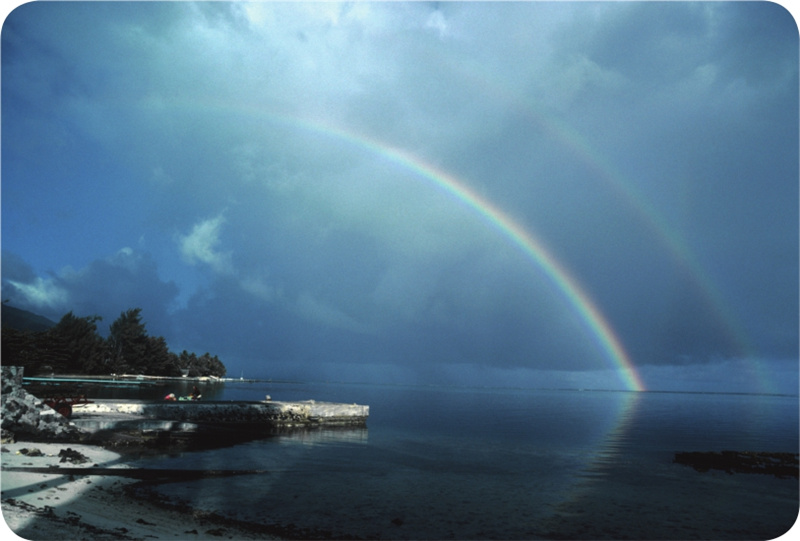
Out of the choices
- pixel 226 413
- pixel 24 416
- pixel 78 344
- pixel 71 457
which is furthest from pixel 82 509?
pixel 78 344

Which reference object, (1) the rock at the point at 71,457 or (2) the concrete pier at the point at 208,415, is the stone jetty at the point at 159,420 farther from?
(1) the rock at the point at 71,457

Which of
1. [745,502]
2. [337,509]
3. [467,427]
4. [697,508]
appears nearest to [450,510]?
[337,509]

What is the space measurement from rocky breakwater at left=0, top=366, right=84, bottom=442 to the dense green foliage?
44931 mm

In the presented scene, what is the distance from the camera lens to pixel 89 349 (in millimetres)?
118312

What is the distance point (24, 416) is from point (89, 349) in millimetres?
99772

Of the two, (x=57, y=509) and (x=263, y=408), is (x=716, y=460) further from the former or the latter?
(x=57, y=509)

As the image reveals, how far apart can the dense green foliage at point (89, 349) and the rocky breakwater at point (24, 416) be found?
147 ft

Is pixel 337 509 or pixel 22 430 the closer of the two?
pixel 337 509

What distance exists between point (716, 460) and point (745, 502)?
1792 centimetres

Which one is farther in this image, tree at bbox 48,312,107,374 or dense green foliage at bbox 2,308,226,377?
tree at bbox 48,312,107,374

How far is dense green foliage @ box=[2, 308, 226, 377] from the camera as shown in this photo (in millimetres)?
77688

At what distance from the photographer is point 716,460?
4731cm

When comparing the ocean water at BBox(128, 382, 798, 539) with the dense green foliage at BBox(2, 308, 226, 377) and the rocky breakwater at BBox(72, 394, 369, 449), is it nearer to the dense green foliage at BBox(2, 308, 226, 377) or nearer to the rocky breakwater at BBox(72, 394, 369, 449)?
the rocky breakwater at BBox(72, 394, 369, 449)

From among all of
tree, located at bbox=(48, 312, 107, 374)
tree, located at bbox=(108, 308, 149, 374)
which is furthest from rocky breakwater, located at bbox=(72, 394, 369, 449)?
tree, located at bbox=(108, 308, 149, 374)
